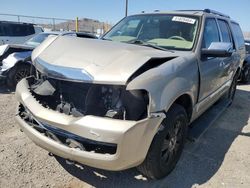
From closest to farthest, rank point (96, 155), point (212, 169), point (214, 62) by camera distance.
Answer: point (96, 155)
point (212, 169)
point (214, 62)

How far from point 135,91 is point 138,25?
6.81ft

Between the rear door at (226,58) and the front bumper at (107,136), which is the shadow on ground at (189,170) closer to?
the front bumper at (107,136)

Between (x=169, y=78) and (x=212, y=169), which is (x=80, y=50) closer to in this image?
(x=169, y=78)

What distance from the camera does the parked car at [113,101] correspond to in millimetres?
2346

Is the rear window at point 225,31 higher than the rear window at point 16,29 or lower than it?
higher

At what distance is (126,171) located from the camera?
3201 millimetres

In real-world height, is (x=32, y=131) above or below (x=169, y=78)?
below

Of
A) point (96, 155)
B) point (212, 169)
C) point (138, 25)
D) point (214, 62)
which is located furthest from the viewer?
point (138, 25)

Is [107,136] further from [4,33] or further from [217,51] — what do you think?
[4,33]

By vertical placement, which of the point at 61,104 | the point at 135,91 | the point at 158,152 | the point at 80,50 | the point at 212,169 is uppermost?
the point at 80,50

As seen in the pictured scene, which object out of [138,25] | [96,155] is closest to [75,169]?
[96,155]

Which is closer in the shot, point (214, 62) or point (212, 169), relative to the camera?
point (212, 169)

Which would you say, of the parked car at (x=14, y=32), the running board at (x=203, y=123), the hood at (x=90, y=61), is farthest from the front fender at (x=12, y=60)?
the parked car at (x=14, y=32)

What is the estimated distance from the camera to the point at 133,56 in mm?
2598
